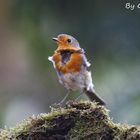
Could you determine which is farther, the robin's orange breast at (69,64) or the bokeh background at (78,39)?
the bokeh background at (78,39)

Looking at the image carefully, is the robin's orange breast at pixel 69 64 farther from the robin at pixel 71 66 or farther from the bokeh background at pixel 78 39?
the bokeh background at pixel 78 39

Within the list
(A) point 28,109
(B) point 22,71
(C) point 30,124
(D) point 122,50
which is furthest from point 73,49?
(B) point 22,71

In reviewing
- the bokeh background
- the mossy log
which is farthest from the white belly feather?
the bokeh background

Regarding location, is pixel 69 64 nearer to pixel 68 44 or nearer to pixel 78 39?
pixel 68 44

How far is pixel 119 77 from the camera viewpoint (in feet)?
29.8

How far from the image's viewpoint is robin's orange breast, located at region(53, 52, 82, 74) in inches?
204

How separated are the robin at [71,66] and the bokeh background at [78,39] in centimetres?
228

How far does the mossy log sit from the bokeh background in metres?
3.23

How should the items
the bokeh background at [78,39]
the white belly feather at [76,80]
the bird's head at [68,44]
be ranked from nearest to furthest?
the white belly feather at [76,80], the bird's head at [68,44], the bokeh background at [78,39]

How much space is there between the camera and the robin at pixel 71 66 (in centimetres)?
518

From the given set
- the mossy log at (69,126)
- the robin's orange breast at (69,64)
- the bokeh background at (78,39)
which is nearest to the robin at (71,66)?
the robin's orange breast at (69,64)

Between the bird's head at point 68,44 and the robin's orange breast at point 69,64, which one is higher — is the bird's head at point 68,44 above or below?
above

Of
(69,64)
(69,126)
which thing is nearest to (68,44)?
(69,64)

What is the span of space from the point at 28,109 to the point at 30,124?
5.83 m
